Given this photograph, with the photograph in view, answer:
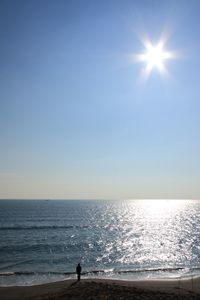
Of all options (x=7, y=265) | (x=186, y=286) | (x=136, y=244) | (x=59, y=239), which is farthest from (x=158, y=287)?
(x=59, y=239)

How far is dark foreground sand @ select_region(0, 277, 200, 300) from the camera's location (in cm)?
2848

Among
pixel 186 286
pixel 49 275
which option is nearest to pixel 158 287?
pixel 186 286

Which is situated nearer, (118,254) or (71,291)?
(71,291)

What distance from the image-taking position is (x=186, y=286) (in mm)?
36906

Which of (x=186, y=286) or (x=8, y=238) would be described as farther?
(x=8, y=238)

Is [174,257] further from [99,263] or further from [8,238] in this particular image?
[8,238]

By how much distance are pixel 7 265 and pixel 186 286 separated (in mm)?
24402

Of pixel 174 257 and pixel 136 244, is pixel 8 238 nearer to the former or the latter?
pixel 136 244

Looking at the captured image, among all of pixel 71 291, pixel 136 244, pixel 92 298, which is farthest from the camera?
pixel 136 244

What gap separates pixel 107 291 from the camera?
2988cm

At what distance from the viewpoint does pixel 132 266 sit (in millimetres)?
49344

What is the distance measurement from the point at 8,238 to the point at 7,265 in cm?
2932

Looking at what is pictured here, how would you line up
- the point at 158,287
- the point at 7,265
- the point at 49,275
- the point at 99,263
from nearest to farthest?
the point at 158,287 < the point at 49,275 < the point at 7,265 < the point at 99,263

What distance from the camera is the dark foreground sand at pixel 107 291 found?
28484mm
